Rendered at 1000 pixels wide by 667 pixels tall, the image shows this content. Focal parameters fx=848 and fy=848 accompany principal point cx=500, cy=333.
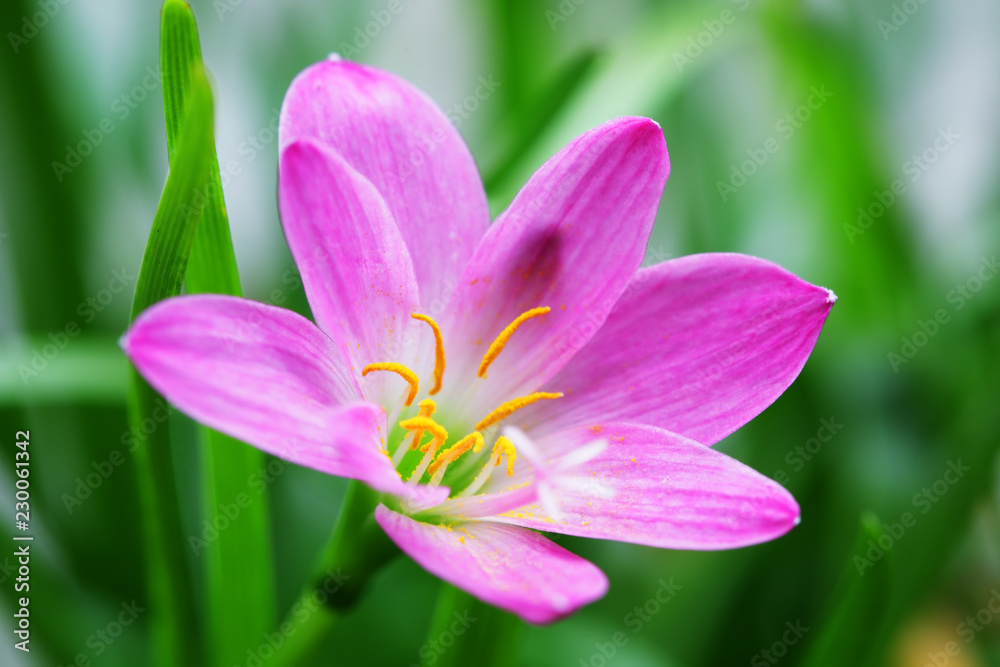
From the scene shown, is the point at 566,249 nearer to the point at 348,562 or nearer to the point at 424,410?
the point at 424,410

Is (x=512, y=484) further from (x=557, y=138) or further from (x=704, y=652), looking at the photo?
(x=704, y=652)

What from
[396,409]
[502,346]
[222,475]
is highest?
[502,346]

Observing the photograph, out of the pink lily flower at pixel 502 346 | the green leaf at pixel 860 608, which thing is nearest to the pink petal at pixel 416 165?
the pink lily flower at pixel 502 346

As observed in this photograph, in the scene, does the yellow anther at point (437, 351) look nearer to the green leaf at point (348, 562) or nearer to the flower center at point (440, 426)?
the flower center at point (440, 426)

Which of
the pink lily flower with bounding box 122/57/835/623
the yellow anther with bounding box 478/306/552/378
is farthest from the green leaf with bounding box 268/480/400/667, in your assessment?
the yellow anther with bounding box 478/306/552/378

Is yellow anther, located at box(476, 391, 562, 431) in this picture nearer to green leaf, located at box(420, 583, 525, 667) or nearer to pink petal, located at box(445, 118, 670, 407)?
pink petal, located at box(445, 118, 670, 407)

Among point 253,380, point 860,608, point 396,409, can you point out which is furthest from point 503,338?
point 860,608

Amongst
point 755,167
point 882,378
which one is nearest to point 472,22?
point 755,167
